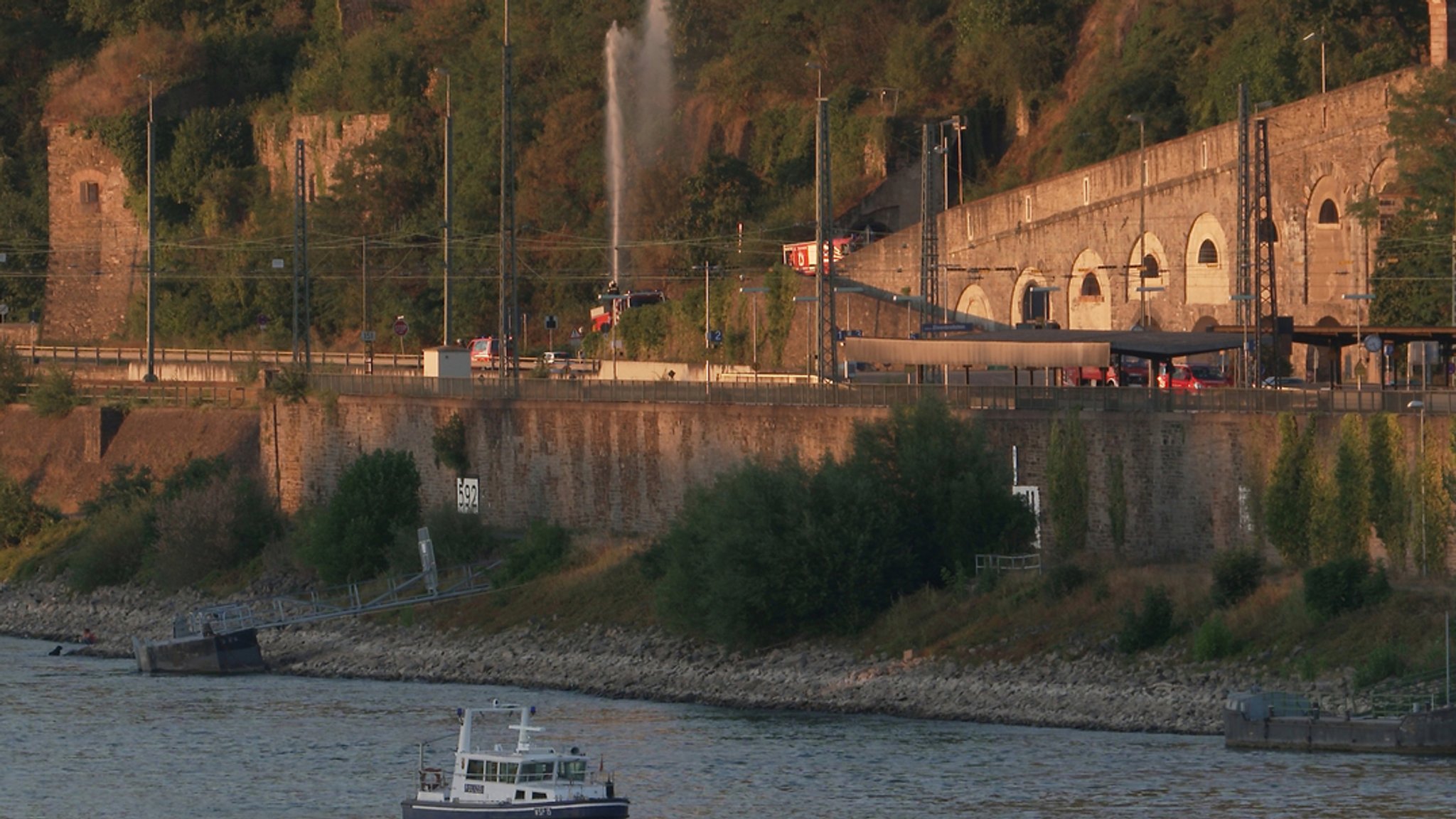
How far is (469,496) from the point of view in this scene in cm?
7494

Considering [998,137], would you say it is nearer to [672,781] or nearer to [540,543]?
[540,543]

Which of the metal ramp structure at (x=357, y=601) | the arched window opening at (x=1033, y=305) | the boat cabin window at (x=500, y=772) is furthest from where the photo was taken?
Answer: the arched window opening at (x=1033, y=305)

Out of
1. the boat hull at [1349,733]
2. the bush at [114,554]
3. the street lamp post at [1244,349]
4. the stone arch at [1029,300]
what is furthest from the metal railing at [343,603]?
the stone arch at [1029,300]

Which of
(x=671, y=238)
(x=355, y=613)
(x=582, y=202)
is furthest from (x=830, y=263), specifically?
(x=582, y=202)

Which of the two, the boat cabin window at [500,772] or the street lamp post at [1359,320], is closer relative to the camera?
the boat cabin window at [500,772]

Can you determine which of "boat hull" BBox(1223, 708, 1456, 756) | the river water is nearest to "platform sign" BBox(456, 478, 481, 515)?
the river water

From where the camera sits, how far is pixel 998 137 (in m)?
110

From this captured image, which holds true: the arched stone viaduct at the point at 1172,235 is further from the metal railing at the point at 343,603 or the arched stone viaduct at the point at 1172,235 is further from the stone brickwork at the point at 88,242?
the stone brickwork at the point at 88,242

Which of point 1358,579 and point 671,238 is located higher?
point 671,238

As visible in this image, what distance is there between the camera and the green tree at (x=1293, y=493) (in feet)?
181

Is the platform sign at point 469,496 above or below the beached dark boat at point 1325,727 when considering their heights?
above

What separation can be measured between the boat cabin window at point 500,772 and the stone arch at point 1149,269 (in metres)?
45.1

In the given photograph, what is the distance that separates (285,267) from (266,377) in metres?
35.0

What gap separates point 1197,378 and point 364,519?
23611 millimetres
